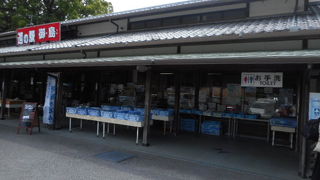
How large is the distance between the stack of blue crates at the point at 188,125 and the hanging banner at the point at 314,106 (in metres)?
5.49

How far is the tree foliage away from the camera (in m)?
21.3

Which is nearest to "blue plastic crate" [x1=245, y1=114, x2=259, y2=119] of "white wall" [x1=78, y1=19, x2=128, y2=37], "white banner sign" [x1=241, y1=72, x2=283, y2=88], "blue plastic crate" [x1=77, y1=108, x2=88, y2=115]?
"white banner sign" [x1=241, y1=72, x2=283, y2=88]

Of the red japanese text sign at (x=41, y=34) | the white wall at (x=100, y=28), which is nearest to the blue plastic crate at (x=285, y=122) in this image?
the white wall at (x=100, y=28)

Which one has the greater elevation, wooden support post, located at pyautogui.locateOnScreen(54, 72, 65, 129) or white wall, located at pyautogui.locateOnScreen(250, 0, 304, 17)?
white wall, located at pyautogui.locateOnScreen(250, 0, 304, 17)

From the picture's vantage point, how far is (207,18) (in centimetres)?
898

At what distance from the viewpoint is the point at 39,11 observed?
22.6m

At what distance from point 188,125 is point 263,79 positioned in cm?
440

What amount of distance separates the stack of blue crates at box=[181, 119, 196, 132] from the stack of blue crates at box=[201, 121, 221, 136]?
40 centimetres

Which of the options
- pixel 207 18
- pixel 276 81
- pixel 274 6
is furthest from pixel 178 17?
pixel 276 81

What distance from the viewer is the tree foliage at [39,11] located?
21.3m

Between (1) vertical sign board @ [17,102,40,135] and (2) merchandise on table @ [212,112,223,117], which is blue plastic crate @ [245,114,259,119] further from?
(1) vertical sign board @ [17,102,40,135]

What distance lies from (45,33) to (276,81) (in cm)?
1151

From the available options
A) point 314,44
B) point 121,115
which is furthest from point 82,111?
point 314,44

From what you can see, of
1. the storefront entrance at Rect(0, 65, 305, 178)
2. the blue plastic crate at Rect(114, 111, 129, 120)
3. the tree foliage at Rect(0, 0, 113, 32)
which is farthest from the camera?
the tree foliage at Rect(0, 0, 113, 32)
